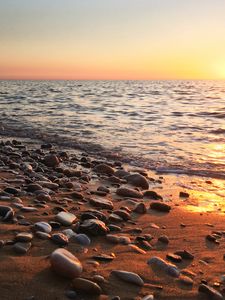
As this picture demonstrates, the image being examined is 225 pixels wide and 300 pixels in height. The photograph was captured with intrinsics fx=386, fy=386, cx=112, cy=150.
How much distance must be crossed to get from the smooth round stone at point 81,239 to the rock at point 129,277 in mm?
587

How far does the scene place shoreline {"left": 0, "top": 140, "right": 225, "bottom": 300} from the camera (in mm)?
2660

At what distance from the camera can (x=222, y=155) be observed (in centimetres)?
922

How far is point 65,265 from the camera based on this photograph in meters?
2.72

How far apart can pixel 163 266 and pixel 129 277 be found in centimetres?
39

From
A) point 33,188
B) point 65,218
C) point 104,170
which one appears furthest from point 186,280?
point 104,170

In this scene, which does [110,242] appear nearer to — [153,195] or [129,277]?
[129,277]

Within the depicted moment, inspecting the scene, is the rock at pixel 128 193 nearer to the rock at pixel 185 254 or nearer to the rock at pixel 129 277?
the rock at pixel 185 254

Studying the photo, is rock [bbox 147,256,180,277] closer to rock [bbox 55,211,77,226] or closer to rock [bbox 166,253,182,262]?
rock [bbox 166,253,182,262]

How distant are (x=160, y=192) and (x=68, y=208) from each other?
1.96 m

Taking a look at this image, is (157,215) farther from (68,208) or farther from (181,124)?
(181,124)

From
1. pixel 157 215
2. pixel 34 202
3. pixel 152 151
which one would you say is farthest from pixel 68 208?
pixel 152 151

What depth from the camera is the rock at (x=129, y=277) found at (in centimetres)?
278

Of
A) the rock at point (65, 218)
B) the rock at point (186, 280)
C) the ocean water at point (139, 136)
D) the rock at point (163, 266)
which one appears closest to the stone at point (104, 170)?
the ocean water at point (139, 136)

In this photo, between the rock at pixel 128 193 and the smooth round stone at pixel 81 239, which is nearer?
the smooth round stone at pixel 81 239
